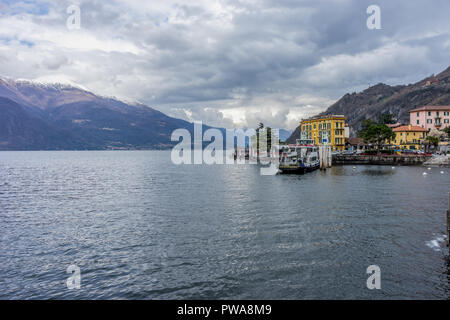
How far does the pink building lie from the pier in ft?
171

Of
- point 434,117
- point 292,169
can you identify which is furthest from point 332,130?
point 292,169

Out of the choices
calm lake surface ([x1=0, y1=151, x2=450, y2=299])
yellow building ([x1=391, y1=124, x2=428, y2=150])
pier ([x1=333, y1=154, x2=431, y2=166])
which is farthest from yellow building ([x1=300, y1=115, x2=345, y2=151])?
calm lake surface ([x1=0, y1=151, x2=450, y2=299])

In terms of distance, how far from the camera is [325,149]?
340 ft

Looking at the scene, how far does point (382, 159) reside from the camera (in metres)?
115

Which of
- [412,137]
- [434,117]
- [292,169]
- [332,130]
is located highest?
[434,117]

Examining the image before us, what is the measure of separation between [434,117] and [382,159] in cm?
6112

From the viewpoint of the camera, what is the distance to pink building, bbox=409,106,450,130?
14912cm

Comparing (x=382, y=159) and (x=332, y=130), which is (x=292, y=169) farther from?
(x=332, y=130)

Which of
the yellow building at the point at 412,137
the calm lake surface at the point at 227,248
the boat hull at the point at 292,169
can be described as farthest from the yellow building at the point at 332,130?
the calm lake surface at the point at 227,248

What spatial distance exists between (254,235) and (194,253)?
628 centimetres

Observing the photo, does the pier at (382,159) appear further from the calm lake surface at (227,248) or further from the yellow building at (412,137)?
the calm lake surface at (227,248)
